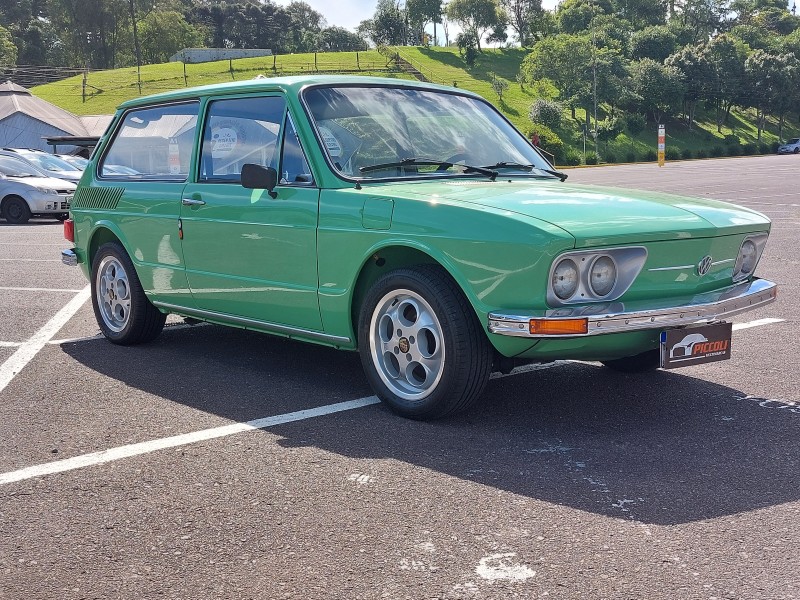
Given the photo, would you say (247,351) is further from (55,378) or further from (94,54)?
(94,54)

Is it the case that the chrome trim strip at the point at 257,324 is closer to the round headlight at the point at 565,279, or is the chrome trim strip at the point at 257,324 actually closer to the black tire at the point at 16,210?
the round headlight at the point at 565,279

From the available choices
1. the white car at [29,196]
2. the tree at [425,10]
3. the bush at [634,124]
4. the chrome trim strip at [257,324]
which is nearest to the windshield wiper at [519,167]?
the chrome trim strip at [257,324]

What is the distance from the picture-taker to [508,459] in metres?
4.13

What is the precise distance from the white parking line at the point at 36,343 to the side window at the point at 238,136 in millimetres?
1724

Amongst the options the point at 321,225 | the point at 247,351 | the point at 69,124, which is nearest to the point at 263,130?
the point at 321,225

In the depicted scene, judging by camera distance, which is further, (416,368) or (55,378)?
(55,378)

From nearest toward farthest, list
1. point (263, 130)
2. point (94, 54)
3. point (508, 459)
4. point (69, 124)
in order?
point (508, 459) → point (263, 130) → point (69, 124) → point (94, 54)

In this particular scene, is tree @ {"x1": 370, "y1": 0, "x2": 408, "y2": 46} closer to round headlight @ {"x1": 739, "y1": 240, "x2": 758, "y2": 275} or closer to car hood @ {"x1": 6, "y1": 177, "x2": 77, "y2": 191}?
car hood @ {"x1": 6, "y1": 177, "x2": 77, "y2": 191}

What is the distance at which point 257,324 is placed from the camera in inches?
221

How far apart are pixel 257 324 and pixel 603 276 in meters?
2.20

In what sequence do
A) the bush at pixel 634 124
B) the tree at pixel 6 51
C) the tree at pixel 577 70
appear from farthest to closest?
the tree at pixel 6 51, the bush at pixel 634 124, the tree at pixel 577 70

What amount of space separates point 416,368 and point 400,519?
4.60 feet

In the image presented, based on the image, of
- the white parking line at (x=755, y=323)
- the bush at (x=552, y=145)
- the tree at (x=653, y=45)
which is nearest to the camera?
the white parking line at (x=755, y=323)

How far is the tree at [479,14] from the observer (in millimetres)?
127500
